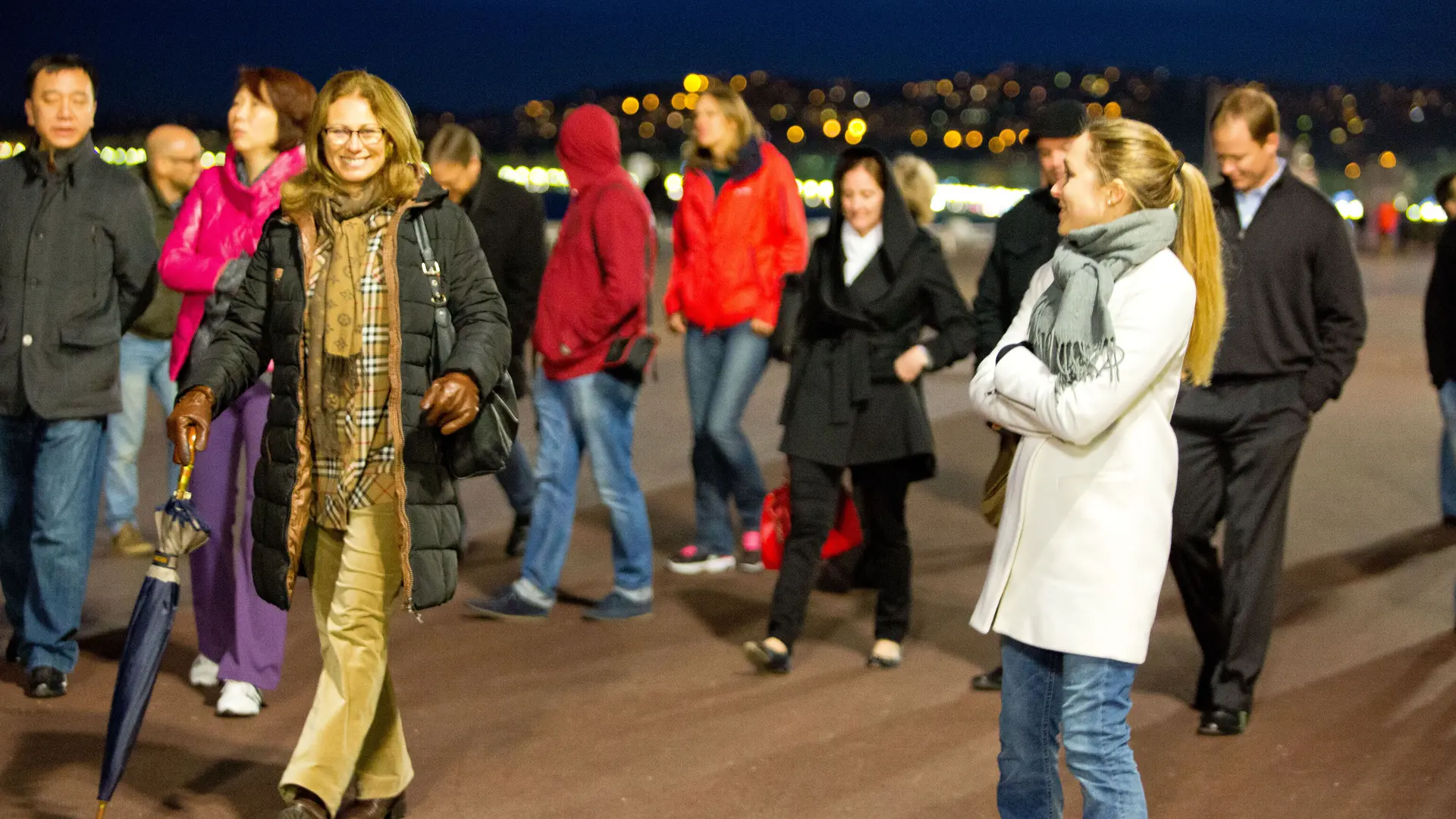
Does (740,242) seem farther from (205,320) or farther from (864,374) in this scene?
(205,320)

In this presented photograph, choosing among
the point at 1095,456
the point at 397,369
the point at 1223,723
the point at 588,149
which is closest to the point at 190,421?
the point at 397,369

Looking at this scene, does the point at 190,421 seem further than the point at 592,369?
No

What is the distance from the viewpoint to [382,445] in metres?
4.41

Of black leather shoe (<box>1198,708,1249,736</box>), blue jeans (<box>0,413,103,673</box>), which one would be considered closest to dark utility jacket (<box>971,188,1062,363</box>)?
black leather shoe (<box>1198,708,1249,736</box>)

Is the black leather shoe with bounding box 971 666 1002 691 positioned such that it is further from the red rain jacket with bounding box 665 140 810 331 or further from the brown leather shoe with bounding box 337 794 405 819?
the brown leather shoe with bounding box 337 794 405 819

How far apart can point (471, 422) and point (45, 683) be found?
2.39 metres

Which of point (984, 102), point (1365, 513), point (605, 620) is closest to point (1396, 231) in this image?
point (1365, 513)

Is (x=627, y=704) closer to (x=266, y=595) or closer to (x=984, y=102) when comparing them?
(x=266, y=595)

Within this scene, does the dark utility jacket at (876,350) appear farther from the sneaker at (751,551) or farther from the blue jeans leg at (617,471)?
the sneaker at (751,551)

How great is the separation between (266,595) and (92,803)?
890 millimetres

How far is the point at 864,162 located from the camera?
6297mm

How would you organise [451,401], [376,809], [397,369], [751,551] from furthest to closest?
[751,551]
[376,809]
[397,369]
[451,401]

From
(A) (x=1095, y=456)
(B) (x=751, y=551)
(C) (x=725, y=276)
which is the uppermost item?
(A) (x=1095, y=456)

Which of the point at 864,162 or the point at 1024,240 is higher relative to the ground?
the point at 864,162
